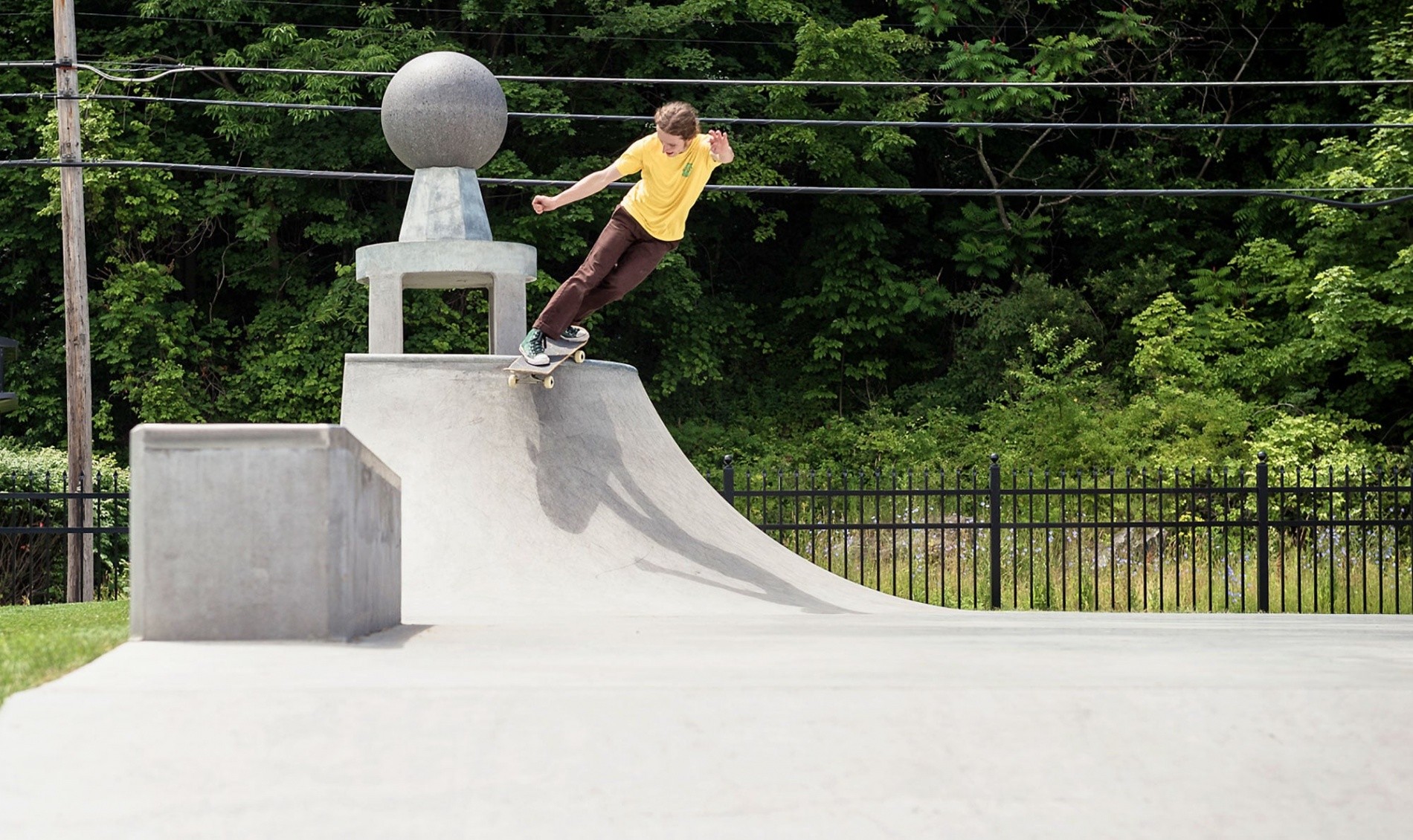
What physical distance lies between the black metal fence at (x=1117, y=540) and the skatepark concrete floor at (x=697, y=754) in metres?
9.40

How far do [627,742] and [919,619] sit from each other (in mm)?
4108

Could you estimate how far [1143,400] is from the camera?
23109mm

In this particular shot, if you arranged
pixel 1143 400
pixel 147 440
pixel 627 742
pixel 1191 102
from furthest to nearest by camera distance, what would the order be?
pixel 1191 102 < pixel 1143 400 < pixel 147 440 < pixel 627 742

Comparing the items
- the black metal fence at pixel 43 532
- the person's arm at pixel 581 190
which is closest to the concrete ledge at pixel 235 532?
the person's arm at pixel 581 190

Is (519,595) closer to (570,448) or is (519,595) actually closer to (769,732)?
(570,448)

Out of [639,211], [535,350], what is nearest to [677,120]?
[639,211]

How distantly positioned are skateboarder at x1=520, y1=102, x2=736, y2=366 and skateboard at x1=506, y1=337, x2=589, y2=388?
0.05 metres

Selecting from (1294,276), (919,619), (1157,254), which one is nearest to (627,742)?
(919,619)

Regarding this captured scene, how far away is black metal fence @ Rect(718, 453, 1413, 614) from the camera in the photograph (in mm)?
13984

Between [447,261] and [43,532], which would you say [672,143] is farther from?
[43,532]

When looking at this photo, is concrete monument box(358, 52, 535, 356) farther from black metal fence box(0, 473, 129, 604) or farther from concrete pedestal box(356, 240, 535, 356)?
black metal fence box(0, 473, 129, 604)

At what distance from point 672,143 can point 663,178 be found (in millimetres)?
239

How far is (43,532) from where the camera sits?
13.2m

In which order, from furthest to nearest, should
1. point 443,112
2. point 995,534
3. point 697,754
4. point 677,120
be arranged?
point 995,534, point 443,112, point 677,120, point 697,754
